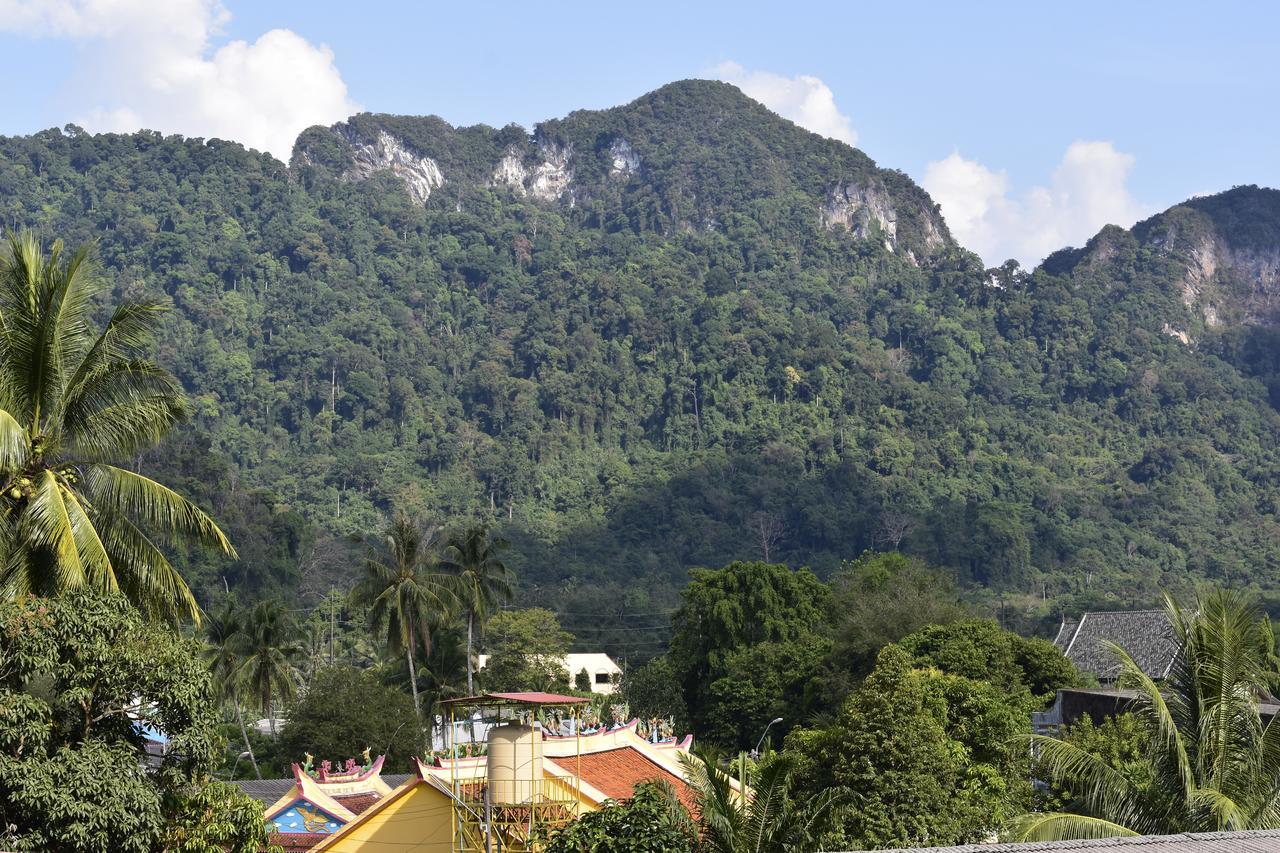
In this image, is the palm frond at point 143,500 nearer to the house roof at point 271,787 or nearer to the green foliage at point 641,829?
the green foliage at point 641,829

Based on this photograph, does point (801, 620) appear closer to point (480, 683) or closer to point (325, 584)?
point (480, 683)

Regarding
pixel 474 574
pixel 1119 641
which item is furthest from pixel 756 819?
pixel 1119 641

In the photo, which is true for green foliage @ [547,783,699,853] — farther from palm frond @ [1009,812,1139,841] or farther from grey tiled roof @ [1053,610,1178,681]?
grey tiled roof @ [1053,610,1178,681]

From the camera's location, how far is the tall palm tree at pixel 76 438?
2259 cm

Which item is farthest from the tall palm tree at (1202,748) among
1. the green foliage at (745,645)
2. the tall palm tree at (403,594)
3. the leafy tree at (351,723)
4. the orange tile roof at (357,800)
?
the tall palm tree at (403,594)

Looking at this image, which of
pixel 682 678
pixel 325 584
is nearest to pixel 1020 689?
pixel 682 678

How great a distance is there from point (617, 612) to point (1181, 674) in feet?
391

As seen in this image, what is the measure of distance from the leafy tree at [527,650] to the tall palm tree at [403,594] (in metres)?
16.4

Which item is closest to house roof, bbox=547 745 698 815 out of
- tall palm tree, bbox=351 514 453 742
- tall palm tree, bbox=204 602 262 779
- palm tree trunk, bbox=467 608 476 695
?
tall palm tree, bbox=351 514 453 742

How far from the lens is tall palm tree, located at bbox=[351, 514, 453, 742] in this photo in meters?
76.4

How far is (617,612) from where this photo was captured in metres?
142

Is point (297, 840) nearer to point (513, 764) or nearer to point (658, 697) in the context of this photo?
point (513, 764)

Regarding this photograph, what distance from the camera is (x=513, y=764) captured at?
95.7 ft

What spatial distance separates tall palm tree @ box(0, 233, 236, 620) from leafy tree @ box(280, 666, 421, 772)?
4169 centimetres
